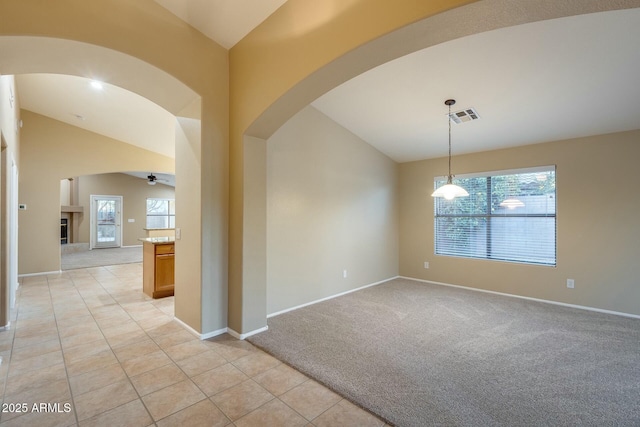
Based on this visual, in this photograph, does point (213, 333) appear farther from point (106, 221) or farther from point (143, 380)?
point (106, 221)

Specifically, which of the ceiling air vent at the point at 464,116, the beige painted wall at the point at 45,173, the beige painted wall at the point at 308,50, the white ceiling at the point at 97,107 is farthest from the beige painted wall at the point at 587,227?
the beige painted wall at the point at 45,173

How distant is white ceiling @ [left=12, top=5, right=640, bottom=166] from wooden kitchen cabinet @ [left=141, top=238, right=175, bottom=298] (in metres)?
2.47

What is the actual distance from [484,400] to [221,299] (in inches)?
104

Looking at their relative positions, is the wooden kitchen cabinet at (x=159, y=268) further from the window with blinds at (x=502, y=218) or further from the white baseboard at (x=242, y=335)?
the window with blinds at (x=502, y=218)

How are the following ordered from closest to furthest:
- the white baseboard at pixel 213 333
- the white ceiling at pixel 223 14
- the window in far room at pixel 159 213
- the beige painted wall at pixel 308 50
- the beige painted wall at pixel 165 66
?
the beige painted wall at pixel 308 50 → the beige painted wall at pixel 165 66 → the white ceiling at pixel 223 14 → the white baseboard at pixel 213 333 → the window in far room at pixel 159 213

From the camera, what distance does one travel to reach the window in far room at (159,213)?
494 inches

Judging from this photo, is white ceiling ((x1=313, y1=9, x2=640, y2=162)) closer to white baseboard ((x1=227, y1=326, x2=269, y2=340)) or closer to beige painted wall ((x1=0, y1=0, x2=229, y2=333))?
beige painted wall ((x1=0, y1=0, x2=229, y2=333))

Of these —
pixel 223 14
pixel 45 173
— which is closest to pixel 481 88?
pixel 223 14

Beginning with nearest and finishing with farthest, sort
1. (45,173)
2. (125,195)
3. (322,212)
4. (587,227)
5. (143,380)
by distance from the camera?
1. (143,380)
2. (587,227)
3. (322,212)
4. (45,173)
5. (125,195)

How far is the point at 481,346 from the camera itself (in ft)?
9.78

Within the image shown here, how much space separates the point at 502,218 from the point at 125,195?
1319 cm

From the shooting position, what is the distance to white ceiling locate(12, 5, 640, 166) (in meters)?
2.60

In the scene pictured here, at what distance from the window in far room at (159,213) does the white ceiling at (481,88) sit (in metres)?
7.42

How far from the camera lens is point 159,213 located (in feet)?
42.3
